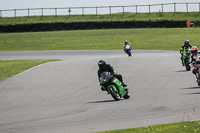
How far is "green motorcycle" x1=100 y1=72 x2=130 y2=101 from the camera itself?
13.0m

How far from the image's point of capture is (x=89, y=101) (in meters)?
13.3

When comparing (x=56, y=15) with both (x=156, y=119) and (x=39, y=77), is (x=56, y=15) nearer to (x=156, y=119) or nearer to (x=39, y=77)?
(x=39, y=77)

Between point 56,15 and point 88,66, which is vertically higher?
point 56,15

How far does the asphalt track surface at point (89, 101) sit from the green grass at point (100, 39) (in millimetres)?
23290

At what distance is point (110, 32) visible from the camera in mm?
56469

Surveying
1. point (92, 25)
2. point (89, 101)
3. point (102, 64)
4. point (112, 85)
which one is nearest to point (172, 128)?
point (112, 85)

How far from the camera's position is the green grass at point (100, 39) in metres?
46.8

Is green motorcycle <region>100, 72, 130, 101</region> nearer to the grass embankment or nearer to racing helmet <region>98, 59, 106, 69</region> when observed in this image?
racing helmet <region>98, 59, 106, 69</region>

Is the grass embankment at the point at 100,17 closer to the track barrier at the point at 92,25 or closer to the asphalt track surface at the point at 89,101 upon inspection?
the track barrier at the point at 92,25

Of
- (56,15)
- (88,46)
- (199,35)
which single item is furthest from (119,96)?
(56,15)

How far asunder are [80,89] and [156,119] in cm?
695

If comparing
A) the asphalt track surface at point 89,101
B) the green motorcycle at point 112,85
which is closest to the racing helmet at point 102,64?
the green motorcycle at point 112,85

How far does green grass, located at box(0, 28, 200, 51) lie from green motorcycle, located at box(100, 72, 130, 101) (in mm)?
30326

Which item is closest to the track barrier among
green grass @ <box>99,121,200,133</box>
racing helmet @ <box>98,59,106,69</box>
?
racing helmet @ <box>98,59,106,69</box>
